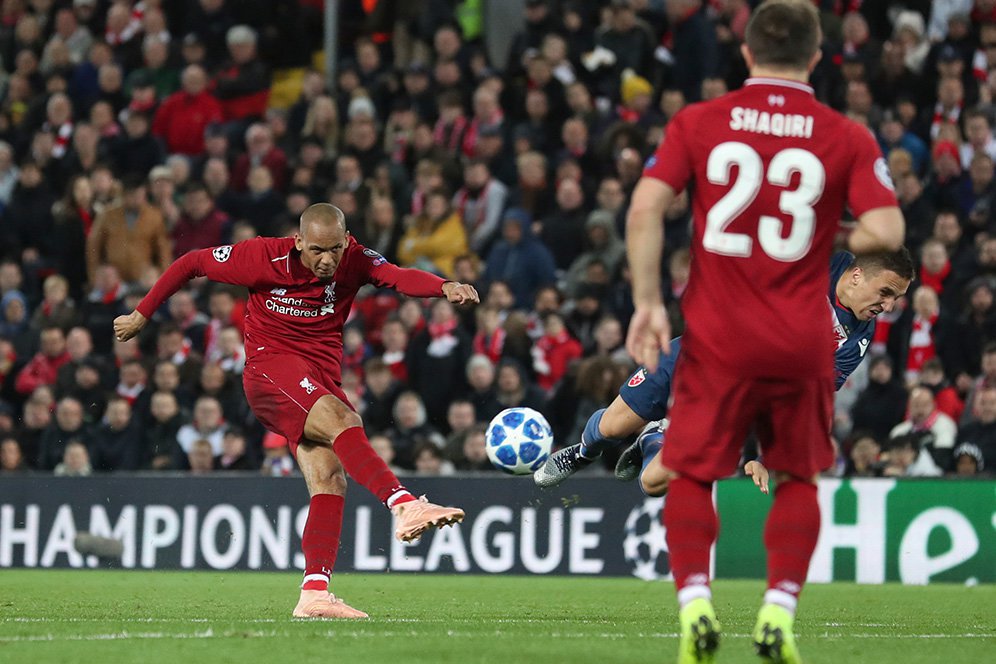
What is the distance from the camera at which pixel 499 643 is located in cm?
692

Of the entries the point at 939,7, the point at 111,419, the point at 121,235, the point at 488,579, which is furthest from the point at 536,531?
the point at 939,7

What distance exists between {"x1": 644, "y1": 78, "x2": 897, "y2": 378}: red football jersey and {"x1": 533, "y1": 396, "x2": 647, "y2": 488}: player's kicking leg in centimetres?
328

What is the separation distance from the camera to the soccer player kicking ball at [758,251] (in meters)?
5.74

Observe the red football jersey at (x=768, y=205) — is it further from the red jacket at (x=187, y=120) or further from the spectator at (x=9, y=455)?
the red jacket at (x=187, y=120)

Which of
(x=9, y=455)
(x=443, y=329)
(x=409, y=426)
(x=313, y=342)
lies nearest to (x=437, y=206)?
(x=443, y=329)

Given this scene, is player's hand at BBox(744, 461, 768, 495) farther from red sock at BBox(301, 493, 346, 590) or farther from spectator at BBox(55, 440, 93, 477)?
spectator at BBox(55, 440, 93, 477)

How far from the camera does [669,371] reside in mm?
8820

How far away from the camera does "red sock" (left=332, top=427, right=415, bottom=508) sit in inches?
324

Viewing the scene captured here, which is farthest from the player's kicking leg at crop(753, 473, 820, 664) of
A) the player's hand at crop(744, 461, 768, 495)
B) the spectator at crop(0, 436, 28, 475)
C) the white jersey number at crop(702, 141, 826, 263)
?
the spectator at crop(0, 436, 28, 475)

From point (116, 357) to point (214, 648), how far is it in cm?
1016

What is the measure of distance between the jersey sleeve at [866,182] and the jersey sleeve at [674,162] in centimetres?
52

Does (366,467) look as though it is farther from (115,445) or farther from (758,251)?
(115,445)

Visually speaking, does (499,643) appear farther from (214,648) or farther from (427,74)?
(427,74)

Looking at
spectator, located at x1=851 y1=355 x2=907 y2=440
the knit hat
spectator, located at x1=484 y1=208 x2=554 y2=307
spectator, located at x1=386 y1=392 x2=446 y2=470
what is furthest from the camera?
the knit hat
